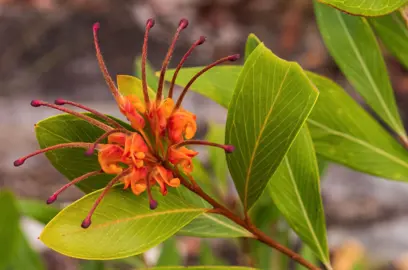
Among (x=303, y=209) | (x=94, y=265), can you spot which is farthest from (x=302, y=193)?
(x=94, y=265)

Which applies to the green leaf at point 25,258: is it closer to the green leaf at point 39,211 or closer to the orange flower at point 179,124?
the green leaf at point 39,211

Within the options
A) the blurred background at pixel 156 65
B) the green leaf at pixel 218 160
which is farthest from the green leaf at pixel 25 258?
the blurred background at pixel 156 65

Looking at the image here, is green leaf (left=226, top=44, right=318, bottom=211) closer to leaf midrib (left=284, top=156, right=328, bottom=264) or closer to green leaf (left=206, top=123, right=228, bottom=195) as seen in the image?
leaf midrib (left=284, top=156, right=328, bottom=264)

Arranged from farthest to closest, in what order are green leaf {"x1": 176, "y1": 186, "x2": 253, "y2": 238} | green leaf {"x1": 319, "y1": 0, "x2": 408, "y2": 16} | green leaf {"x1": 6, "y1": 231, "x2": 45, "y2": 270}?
green leaf {"x1": 6, "y1": 231, "x2": 45, "y2": 270}
green leaf {"x1": 176, "y1": 186, "x2": 253, "y2": 238}
green leaf {"x1": 319, "y1": 0, "x2": 408, "y2": 16}

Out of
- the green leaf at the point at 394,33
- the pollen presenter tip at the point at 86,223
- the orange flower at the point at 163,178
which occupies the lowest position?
the pollen presenter tip at the point at 86,223

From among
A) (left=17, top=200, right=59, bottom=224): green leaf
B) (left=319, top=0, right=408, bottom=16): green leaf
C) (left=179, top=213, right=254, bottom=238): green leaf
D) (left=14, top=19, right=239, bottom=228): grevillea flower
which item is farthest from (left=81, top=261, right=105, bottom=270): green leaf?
(left=319, top=0, right=408, bottom=16): green leaf

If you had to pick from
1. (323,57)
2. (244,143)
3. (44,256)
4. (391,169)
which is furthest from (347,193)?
(244,143)
